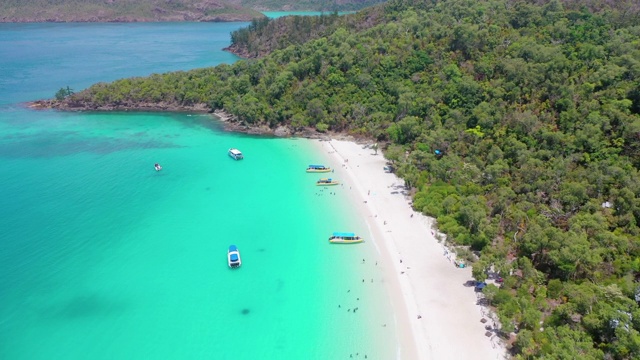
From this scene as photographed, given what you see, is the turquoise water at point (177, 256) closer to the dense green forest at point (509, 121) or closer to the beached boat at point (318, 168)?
the beached boat at point (318, 168)

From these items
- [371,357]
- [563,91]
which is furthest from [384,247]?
[563,91]

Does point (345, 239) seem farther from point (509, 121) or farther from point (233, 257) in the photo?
point (509, 121)

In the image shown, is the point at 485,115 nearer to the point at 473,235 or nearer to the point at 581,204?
the point at 581,204

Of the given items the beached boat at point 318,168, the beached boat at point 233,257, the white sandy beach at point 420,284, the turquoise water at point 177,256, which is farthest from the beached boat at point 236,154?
the beached boat at point 233,257

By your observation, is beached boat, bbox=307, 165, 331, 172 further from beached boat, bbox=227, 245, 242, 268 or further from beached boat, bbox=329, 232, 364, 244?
beached boat, bbox=227, 245, 242, 268

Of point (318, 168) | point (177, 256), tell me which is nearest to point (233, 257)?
point (177, 256)

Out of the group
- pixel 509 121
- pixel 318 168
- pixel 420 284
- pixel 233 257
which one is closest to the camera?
pixel 420 284
